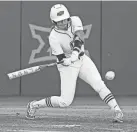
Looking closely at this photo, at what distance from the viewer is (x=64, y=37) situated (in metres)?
10.3

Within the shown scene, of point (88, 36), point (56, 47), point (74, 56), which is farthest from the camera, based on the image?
point (88, 36)

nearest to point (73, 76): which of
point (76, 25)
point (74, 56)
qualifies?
point (74, 56)

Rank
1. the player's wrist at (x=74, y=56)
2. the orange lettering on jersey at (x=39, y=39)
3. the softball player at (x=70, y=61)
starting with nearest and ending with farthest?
the player's wrist at (x=74, y=56) < the softball player at (x=70, y=61) < the orange lettering on jersey at (x=39, y=39)

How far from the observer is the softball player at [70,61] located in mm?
10164

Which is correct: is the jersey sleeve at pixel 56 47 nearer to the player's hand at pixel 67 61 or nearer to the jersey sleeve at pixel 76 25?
the player's hand at pixel 67 61

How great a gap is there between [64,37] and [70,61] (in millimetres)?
443

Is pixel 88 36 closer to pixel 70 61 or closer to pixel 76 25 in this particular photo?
pixel 76 25

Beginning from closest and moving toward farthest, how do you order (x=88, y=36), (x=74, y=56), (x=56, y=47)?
(x=74, y=56)
(x=56, y=47)
(x=88, y=36)

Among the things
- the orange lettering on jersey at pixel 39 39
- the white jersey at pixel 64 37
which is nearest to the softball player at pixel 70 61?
the white jersey at pixel 64 37

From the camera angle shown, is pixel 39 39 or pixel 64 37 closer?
pixel 64 37

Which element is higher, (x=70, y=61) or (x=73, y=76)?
(x=70, y=61)

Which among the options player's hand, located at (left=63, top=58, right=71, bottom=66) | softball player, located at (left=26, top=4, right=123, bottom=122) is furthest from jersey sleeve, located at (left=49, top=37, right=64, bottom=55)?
player's hand, located at (left=63, top=58, right=71, bottom=66)

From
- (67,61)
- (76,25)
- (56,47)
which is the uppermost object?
(76,25)

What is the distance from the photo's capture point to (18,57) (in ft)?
52.0
